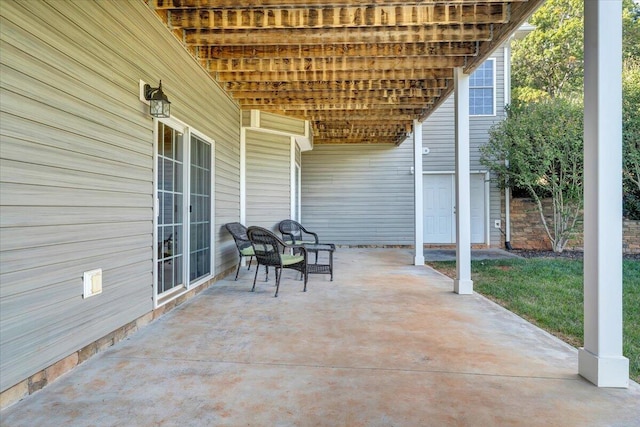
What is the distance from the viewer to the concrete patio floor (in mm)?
1686

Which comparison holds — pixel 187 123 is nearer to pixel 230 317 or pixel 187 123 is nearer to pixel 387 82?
pixel 230 317

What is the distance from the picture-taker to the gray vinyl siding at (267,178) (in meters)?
6.19

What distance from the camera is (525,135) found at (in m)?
7.79

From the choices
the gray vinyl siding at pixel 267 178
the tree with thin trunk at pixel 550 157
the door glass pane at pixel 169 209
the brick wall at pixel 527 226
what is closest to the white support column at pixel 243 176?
the gray vinyl siding at pixel 267 178

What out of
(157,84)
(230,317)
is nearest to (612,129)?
(230,317)

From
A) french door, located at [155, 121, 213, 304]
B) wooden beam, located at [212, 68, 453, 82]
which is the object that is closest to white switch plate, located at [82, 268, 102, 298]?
french door, located at [155, 121, 213, 304]

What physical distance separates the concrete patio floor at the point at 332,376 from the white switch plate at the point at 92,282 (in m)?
0.43

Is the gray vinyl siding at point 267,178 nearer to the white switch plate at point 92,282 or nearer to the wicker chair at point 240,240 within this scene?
the wicker chair at point 240,240

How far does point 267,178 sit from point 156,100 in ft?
11.3

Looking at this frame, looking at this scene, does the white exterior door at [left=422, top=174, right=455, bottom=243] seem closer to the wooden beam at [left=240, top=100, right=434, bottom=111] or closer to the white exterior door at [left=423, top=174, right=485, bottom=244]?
the white exterior door at [left=423, top=174, right=485, bottom=244]

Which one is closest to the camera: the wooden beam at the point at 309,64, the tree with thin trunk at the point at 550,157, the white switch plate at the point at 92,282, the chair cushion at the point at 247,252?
the white switch plate at the point at 92,282

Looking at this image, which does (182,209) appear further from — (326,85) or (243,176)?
(326,85)

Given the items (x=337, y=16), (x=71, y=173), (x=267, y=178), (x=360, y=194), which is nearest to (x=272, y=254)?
(x=71, y=173)

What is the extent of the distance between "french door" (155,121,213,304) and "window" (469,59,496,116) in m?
7.23
